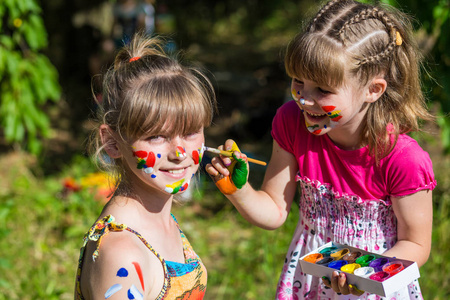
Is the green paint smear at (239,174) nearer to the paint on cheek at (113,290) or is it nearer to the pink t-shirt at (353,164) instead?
the pink t-shirt at (353,164)

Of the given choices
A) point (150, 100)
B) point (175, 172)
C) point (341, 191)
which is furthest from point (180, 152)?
point (341, 191)

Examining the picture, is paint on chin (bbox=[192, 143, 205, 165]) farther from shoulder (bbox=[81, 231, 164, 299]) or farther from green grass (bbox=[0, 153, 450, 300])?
green grass (bbox=[0, 153, 450, 300])

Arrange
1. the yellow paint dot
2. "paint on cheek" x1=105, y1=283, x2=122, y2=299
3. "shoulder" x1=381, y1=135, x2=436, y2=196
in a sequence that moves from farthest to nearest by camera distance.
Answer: the yellow paint dot
"shoulder" x1=381, y1=135, x2=436, y2=196
"paint on cheek" x1=105, y1=283, x2=122, y2=299

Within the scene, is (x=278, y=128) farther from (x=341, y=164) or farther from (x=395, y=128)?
(x=395, y=128)

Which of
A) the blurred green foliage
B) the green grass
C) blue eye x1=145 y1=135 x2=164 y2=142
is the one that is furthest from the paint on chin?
the blurred green foliage

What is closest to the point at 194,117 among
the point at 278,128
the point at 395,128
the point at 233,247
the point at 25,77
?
the point at 278,128

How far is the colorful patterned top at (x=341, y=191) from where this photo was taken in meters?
1.73

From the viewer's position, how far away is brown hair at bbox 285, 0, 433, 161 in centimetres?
166

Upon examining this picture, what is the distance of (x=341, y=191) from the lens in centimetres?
182

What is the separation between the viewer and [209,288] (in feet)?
11.2

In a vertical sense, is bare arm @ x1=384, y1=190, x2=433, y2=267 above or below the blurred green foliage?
above

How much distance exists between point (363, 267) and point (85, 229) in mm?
2615

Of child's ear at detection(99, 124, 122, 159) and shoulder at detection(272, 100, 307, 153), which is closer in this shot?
child's ear at detection(99, 124, 122, 159)

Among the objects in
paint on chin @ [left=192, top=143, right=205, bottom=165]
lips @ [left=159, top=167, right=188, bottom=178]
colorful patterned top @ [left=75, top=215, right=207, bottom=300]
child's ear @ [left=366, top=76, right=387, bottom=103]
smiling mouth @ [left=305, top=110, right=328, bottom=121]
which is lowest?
colorful patterned top @ [left=75, top=215, right=207, bottom=300]
